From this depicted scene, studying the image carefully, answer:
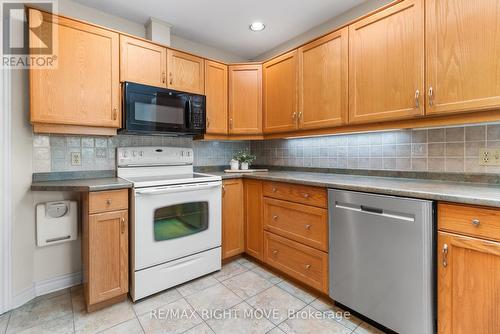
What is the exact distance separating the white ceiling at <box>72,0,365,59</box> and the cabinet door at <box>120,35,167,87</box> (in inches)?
13.0

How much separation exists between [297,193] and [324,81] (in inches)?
39.8

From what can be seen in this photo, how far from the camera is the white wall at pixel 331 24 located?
2059 millimetres

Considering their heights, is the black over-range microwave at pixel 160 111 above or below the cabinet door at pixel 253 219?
above

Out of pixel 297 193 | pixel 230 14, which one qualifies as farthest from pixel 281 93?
pixel 297 193

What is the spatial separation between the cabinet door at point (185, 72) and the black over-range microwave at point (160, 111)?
0.11 meters

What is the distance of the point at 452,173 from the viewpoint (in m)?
1.67

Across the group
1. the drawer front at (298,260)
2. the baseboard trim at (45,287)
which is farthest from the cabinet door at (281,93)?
the baseboard trim at (45,287)

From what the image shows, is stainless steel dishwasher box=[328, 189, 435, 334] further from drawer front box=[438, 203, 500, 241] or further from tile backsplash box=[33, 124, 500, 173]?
tile backsplash box=[33, 124, 500, 173]

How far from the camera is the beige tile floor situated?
60.1 inches

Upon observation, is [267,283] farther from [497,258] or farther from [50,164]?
[50,164]

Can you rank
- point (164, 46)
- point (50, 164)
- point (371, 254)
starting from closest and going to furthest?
point (371, 254), point (50, 164), point (164, 46)

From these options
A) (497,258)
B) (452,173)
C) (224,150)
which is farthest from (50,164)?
(452,173)

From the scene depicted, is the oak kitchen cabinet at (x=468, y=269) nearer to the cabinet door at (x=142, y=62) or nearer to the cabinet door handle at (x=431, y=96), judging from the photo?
the cabinet door handle at (x=431, y=96)

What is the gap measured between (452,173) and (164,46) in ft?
8.41
